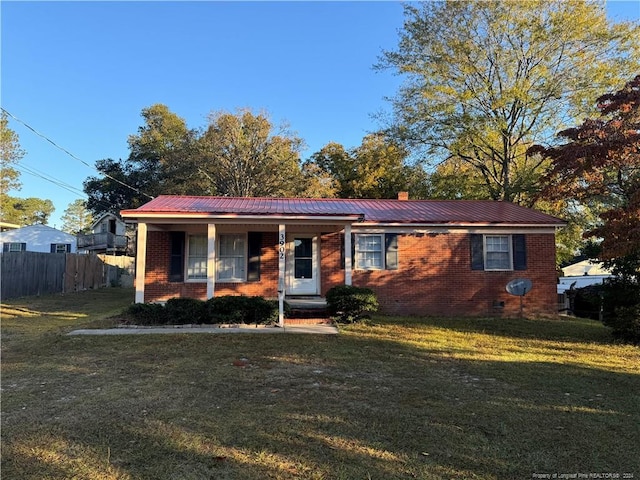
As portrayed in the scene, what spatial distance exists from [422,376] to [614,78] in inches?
812

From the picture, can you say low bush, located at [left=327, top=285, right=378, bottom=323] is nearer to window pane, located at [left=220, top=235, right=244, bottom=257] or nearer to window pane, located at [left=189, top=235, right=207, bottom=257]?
window pane, located at [left=220, top=235, right=244, bottom=257]

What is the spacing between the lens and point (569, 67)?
21.8 meters

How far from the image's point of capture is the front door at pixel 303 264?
46.9ft

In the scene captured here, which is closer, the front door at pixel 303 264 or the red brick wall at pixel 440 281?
the red brick wall at pixel 440 281

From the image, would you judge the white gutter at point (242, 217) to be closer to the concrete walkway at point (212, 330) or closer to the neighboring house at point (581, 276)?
the concrete walkway at point (212, 330)

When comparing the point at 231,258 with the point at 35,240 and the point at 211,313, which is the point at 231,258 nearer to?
the point at 211,313

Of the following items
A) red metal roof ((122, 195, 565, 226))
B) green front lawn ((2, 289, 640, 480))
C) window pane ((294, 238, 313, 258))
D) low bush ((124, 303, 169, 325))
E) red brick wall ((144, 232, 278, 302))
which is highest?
red metal roof ((122, 195, 565, 226))

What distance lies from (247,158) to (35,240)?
20.1m

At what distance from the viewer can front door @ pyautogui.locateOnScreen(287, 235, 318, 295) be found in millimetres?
14289

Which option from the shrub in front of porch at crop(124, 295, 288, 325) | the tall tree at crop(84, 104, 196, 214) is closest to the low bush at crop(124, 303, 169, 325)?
the shrub in front of porch at crop(124, 295, 288, 325)

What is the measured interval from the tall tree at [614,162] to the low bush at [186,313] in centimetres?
887

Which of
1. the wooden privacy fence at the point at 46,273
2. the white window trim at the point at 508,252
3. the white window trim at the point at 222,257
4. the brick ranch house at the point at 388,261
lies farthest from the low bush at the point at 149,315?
the wooden privacy fence at the point at 46,273

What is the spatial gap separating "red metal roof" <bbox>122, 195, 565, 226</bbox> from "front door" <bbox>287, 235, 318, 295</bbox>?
3.55ft

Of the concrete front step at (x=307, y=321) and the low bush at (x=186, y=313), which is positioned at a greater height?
the low bush at (x=186, y=313)
